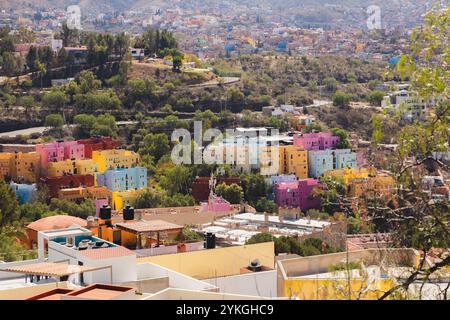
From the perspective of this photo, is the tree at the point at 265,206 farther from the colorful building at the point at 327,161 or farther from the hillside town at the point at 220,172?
the colorful building at the point at 327,161

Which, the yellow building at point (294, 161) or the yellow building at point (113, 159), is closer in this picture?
the yellow building at point (113, 159)

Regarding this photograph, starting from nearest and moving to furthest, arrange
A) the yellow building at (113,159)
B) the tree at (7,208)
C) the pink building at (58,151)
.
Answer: the tree at (7,208), the pink building at (58,151), the yellow building at (113,159)

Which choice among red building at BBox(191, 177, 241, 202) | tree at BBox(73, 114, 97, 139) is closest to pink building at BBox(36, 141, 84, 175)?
red building at BBox(191, 177, 241, 202)

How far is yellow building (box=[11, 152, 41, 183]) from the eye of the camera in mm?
18656

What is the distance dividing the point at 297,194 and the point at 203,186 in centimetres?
181

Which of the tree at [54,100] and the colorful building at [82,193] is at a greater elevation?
the tree at [54,100]

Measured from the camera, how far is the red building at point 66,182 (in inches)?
703

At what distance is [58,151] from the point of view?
63.4 ft

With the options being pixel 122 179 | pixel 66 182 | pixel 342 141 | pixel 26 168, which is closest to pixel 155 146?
pixel 122 179

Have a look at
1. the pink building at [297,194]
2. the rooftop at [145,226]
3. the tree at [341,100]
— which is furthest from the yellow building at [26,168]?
the tree at [341,100]

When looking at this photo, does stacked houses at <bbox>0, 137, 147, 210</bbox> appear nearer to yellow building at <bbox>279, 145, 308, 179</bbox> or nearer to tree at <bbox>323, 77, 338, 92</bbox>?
yellow building at <bbox>279, 145, 308, 179</bbox>

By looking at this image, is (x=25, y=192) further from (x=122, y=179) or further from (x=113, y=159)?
(x=113, y=159)

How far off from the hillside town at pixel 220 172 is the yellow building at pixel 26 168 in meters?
0.03

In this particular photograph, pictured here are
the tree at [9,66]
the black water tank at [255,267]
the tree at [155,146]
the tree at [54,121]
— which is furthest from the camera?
the tree at [9,66]
